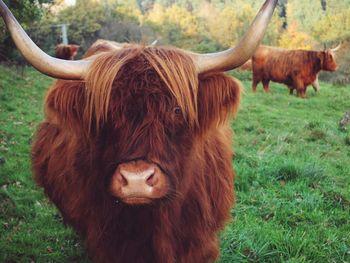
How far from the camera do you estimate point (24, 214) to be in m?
4.48

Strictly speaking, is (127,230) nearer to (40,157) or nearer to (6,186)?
(40,157)

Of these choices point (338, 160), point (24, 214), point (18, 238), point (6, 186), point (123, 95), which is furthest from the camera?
point (338, 160)

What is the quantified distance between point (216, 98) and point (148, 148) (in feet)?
1.80

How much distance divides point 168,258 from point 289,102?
10037 millimetres

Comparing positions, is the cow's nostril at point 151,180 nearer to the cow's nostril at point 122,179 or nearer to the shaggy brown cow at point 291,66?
the cow's nostril at point 122,179

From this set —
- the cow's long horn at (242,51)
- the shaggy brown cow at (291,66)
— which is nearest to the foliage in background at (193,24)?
the shaggy brown cow at (291,66)

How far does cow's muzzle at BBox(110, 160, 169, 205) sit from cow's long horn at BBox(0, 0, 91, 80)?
0.62 meters

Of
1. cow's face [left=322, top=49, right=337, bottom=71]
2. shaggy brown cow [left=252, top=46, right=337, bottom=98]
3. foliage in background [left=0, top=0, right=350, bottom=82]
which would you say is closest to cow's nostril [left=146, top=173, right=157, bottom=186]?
foliage in background [left=0, top=0, right=350, bottom=82]

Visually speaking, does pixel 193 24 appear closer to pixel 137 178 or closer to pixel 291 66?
pixel 291 66

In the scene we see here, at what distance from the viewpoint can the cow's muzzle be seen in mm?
1960

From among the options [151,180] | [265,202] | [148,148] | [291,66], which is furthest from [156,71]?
[291,66]

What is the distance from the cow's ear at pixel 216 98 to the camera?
2.43m

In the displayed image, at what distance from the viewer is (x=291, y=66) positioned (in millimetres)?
15578

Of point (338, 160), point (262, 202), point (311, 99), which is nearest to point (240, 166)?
point (262, 202)
